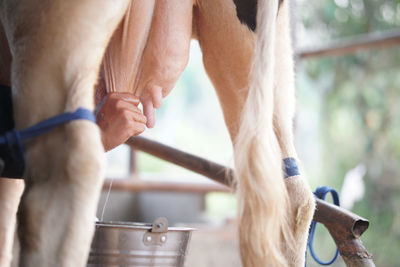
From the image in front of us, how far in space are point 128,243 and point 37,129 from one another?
0.42m

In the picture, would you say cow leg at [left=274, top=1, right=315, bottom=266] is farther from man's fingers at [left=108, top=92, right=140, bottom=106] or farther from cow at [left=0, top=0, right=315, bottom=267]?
man's fingers at [left=108, top=92, right=140, bottom=106]

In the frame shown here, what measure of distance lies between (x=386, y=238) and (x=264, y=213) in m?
5.32

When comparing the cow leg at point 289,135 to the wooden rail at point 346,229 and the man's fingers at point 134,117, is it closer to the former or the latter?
the wooden rail at point 346,229

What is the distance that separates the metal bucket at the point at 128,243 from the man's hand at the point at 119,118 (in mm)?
191

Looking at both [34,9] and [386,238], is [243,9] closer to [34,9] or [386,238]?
[34,9]

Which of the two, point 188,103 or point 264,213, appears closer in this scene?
point 264,213

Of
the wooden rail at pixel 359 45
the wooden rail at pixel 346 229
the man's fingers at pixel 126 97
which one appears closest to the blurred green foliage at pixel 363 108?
the wooden rail at pixel 359 45

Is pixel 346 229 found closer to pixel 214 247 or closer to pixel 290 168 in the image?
pixel 290 168

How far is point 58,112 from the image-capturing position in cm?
75

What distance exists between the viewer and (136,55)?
40.1 inches

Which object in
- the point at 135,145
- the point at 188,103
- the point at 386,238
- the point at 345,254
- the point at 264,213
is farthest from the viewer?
the point at 188,103

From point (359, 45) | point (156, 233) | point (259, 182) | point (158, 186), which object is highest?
point (359, 45)

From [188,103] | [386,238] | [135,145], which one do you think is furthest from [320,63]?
[135,145]

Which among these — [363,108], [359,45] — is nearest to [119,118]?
[359,45]
